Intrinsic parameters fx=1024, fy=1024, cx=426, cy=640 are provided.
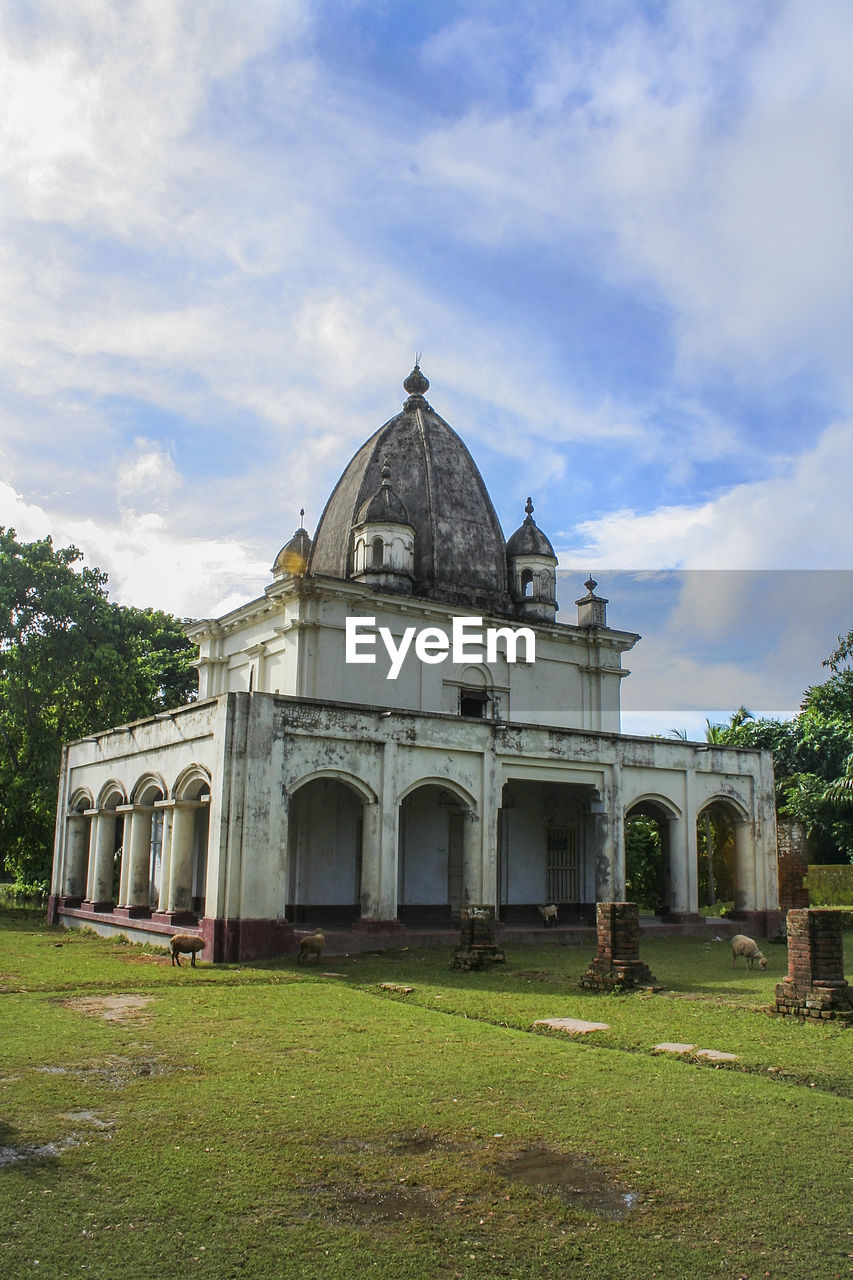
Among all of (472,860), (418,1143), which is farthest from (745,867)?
(418,1143)

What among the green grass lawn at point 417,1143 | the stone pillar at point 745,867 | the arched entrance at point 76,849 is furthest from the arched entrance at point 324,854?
the stone pillar at point 745,867

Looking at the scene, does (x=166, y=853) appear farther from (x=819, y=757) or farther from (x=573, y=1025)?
(x=819, y=757)

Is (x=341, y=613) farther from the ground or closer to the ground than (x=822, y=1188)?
farther from the ground

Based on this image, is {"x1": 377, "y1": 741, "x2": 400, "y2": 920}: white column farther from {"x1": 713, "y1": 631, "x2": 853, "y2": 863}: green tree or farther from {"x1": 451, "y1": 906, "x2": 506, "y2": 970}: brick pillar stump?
{"x1": 713, "y1": 631, "x2": 853, "y2": 863}: green tree

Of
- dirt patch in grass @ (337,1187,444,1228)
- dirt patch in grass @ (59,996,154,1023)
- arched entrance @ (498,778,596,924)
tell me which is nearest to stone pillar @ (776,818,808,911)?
arched entrance @ (498,778,596,924)

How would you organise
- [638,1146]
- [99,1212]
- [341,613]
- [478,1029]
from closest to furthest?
[99,1212] < [638,1146] < [478,1029] < [341,613]

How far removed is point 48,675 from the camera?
28.0 meters

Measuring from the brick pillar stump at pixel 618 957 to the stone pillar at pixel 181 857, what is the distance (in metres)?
8.09

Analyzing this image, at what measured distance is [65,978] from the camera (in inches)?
542

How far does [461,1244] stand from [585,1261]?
568mm

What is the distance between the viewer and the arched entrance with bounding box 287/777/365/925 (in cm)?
2031

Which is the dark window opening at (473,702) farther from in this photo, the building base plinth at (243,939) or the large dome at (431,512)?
the building base plinth at (243,939)

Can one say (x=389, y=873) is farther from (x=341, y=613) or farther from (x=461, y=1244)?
(x=461, y=1244)

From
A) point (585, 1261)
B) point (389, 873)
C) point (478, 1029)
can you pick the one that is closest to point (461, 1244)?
point (585, 1261)
